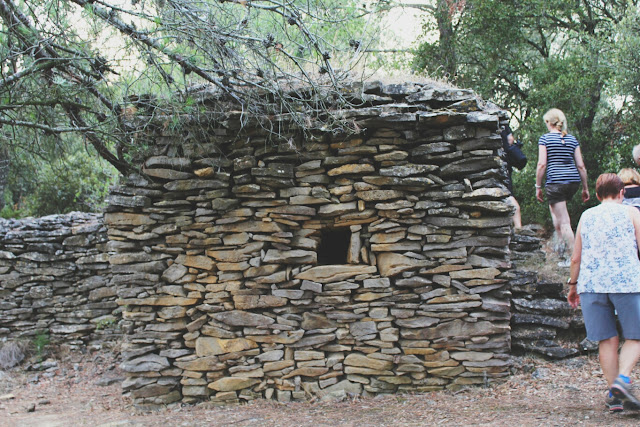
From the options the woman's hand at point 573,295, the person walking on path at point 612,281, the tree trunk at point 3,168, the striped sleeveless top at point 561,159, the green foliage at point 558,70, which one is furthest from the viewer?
the green foliage at point 558,70

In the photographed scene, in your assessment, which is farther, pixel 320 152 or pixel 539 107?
pixel 539 107

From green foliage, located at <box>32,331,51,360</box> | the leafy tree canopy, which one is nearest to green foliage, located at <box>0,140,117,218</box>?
green foliage, located at <box>32,331,51,360</box>

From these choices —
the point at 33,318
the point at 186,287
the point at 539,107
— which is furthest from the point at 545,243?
the point at 33,318

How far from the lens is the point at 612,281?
3.36 m

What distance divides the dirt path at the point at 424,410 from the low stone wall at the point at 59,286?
1423 millimetres

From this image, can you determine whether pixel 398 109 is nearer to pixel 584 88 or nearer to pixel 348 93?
pixel 348 93

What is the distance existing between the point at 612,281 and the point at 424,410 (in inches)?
71.1

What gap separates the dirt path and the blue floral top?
2.77 feet

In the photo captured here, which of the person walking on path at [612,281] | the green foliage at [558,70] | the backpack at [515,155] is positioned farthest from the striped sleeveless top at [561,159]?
the green foliage at [558,70]

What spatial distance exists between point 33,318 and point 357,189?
5204 mm

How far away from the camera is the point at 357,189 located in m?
4.57

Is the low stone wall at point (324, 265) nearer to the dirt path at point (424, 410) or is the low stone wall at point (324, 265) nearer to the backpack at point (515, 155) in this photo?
the dirt path at point (424, 410)

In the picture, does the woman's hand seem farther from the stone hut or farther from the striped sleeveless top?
the striped sleeveless top

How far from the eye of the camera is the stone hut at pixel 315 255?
14.7 feet
